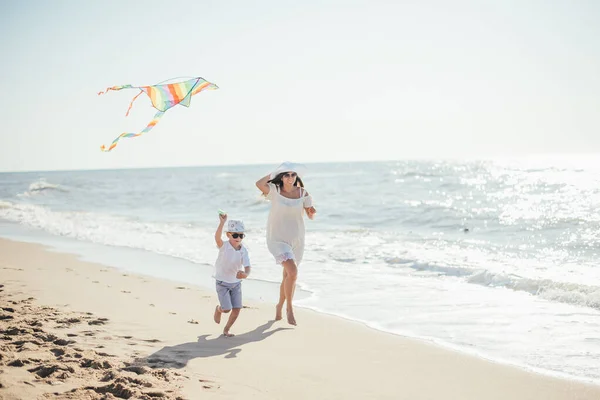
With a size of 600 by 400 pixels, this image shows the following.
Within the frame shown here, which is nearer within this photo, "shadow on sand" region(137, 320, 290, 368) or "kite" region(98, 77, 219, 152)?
"shadow on sand" region(137, 320, 290, 368)

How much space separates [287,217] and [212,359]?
6.58ft

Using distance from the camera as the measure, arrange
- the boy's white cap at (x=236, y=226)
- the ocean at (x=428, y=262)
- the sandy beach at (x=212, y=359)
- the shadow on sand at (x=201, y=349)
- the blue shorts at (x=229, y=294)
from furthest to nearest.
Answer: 1. the ocean at (x=428, y=262)
2. the blue shorts at (x=229, y=294)
3. the boy's white cap at (x=236, y=226)
4. the shadow on sand at (x=201, y=349)
5. the sandy beach at (x=212, y=359)

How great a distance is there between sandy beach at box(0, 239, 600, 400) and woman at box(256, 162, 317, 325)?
22.8 inches

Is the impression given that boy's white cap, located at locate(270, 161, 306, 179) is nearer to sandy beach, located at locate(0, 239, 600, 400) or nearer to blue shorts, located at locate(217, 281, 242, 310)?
blue shorts, located at locate(217, 281, 242, 310)

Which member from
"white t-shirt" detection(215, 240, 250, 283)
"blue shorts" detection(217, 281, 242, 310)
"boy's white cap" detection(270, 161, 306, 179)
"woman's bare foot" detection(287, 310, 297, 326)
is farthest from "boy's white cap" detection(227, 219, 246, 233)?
"woman's bare foot" detection(287, 310, 297, 326)

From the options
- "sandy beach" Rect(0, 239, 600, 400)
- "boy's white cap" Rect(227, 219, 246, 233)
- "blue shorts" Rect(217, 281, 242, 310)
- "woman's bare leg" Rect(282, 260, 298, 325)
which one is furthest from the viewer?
"woman's bare leg" Rect(282, 260, 298, 325)

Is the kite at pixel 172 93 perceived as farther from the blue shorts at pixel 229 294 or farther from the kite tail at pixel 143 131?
the blue shorts at pixel 229 294

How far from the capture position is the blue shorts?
553 cm

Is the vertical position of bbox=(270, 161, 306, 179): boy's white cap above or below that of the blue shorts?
above

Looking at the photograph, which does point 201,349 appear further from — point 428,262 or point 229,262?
point 428,262

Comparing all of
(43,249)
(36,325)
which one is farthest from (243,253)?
(43,249)

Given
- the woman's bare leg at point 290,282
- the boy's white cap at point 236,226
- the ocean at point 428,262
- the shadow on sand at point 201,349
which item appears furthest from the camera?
the woman's bare leg at point 290,282

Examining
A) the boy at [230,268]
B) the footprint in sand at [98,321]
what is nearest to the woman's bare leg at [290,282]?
the boy at [230,268]

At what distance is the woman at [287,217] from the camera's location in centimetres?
608
